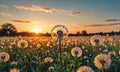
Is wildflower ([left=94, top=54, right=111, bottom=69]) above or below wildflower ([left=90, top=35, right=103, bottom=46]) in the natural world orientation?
below

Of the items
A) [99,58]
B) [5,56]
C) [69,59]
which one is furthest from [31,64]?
[99,58]

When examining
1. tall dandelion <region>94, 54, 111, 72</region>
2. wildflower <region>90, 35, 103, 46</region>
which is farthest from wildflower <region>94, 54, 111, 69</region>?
wildflower <region>90, 35, 103, 46</region>

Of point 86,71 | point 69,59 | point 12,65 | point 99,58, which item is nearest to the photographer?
point 86,71

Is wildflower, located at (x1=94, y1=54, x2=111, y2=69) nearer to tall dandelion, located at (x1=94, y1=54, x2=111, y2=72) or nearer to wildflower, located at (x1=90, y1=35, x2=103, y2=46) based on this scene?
tall dandelion, located at (x1=94, y1=54, x2=111, y2=72)

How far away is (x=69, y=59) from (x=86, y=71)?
541cm

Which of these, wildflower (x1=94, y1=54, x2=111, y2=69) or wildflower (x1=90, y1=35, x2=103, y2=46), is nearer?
wildflower (x1=94, y1=54, x2=111, y2=69)

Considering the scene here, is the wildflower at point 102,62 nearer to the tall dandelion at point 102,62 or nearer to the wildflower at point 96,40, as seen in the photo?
the tall dandelion at point 102,62

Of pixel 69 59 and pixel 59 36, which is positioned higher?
pixel 59 36

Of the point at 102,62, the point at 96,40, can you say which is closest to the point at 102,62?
the point at 102,62

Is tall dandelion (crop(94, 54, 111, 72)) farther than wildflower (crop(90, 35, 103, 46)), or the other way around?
wildflower (crop(90, 35, 103, 46))

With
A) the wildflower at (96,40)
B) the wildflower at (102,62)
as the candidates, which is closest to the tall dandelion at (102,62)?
the wildflower at (102,62)

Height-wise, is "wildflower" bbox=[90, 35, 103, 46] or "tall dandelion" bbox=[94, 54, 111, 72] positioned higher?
"wildflower" bbox=[90, 35, 103, 46]

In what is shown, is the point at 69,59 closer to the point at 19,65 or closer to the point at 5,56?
the point at 19,65

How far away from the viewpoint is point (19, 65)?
8789 millimetres
